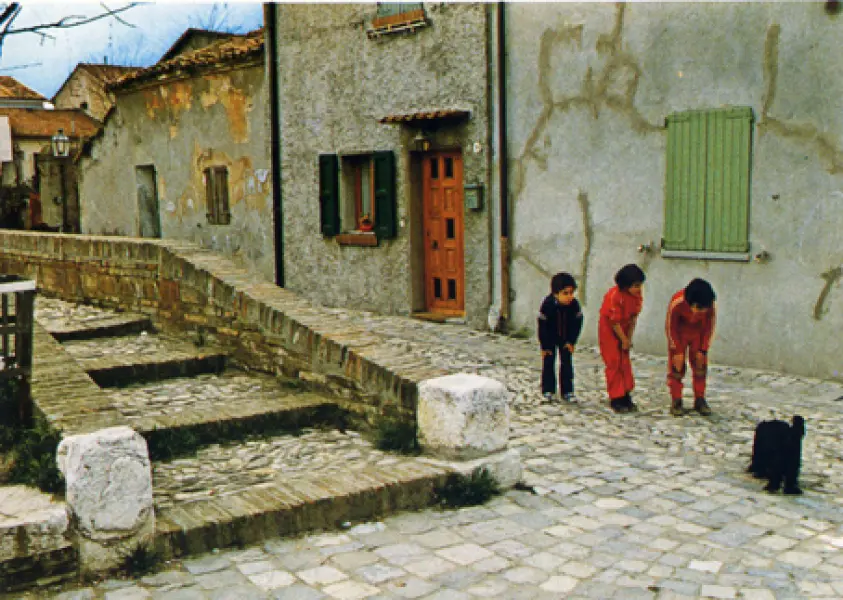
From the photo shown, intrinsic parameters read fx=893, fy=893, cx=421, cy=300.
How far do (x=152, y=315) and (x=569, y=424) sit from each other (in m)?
4.59

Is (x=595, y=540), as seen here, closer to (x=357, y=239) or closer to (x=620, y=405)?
(x=620, y=405)

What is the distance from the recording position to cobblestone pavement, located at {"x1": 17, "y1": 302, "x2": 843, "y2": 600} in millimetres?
3902

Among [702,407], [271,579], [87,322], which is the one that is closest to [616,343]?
[702,407]

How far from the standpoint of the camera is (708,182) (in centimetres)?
892

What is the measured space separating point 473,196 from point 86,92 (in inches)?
1540

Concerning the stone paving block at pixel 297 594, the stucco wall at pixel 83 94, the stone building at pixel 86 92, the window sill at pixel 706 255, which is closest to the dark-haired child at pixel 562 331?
the window sill at pixel 706 255

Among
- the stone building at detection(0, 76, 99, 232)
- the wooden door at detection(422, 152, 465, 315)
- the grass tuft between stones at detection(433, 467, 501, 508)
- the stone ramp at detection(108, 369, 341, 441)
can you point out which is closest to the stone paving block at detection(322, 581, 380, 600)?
the grass tuft between stones at detection(433, 467, 501, 508)

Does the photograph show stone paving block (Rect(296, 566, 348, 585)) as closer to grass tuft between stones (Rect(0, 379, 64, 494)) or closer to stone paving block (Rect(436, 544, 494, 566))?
stone paving block (Rect(436, 544, 494, 566))

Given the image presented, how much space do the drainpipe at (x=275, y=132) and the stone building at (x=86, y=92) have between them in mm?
29660

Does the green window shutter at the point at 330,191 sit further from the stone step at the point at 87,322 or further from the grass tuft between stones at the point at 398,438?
the grass tuft between stones at the point at 398,438

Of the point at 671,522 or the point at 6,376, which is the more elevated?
the point at 6,376

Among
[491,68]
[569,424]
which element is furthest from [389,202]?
[569,424]

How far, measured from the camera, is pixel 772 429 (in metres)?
5.26

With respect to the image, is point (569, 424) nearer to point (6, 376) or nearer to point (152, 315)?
point (6, 376)
